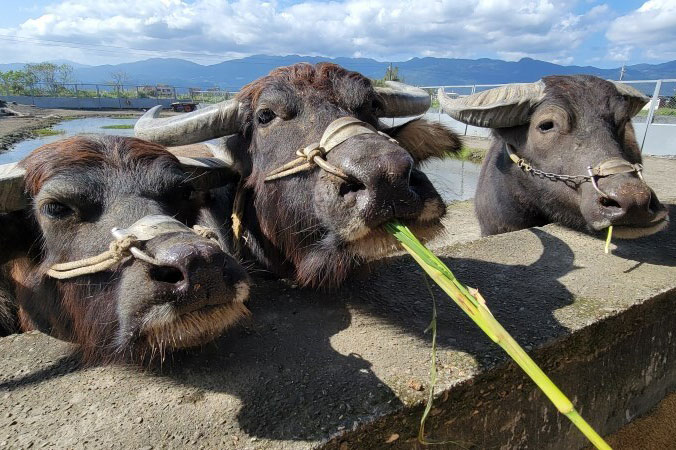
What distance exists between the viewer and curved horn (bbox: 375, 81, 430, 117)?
3.14 meters

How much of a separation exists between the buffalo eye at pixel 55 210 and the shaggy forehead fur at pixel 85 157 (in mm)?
141

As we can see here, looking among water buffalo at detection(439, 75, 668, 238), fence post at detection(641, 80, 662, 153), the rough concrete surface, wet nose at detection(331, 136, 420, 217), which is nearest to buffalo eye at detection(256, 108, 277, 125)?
wet nose at detection(331, 136, 420, 217)

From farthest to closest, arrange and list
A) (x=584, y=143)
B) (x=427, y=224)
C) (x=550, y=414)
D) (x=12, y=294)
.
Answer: (x=584, y=143)
(x=12, y=294)
(x=550, y=414)
(x=427, y=224)

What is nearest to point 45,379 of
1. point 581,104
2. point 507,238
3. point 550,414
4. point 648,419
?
point 550,414

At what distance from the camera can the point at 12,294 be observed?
2.61 metres

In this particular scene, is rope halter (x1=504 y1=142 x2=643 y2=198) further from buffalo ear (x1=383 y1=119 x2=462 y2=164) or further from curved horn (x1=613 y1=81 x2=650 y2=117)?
buffalo ear (x1=383 y1=119 x2=462 y2=164)

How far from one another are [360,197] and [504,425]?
127 cm


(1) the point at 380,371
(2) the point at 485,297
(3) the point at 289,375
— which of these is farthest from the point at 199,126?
(2) the point at 485,297

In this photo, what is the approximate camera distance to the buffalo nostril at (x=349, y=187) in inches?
79.6

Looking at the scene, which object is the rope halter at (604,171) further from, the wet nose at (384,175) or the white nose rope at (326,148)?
the wet nose at (384,175)

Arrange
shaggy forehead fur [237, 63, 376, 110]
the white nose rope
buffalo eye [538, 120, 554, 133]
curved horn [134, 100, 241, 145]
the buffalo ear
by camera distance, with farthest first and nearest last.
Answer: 1. buffalo eye [538, 120, 554, 133]
2. the buffalo ear
3. curved horn [134, 100, 241, 145]
4. shaggy forehead fur [237, 63, 376, 110]
5. the white nose rope

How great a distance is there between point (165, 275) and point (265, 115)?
141 centimetres

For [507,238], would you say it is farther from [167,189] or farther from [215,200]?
[167,189]

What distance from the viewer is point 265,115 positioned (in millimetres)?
2688
